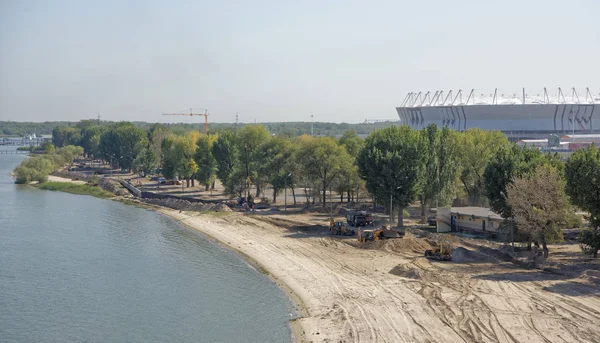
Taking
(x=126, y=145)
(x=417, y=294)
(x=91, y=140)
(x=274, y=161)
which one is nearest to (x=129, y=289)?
(x=417, y=294)

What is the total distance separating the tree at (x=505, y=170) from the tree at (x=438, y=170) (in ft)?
24.7

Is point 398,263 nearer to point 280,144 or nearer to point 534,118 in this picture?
point 280,144

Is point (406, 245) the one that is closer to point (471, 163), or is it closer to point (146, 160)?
point (471, 163)

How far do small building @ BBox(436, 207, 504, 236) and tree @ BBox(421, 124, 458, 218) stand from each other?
286cm

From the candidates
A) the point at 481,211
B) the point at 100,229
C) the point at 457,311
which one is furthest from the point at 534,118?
the point at 457,311

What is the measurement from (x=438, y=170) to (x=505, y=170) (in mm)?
10178

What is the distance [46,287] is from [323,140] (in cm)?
3111

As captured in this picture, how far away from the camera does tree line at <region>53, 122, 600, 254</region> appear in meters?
34.0

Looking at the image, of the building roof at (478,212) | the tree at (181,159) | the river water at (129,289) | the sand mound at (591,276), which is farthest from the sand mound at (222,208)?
the sand mound at (591,276)

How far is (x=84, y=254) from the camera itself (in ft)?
140

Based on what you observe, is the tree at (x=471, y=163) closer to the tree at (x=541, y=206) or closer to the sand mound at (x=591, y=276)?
the tree at (x=541, y=206)

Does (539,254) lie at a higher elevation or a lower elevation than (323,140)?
lower

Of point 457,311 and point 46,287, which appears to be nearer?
point 457,311

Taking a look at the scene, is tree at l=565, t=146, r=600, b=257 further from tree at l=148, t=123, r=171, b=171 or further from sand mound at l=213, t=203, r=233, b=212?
tree at l=148, t=123, r=171, b=171
